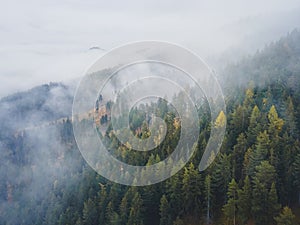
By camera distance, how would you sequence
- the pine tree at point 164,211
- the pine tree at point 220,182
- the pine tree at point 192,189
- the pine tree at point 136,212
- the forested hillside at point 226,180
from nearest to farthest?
the forested hillside at point 226,180
the pine tree at point 220,182
the pine tree at point 192,189
the pine tree at point 164,211
the pine tree at point 136,212

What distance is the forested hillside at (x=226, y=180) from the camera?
219ft

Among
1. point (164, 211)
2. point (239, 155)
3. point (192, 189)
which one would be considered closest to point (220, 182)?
point (192, 189)

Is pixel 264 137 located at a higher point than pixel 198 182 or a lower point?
higher

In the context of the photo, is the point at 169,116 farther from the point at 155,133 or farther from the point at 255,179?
the point at 255,179

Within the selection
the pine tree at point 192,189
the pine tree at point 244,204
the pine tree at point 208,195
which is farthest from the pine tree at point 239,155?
the pine tree at point 244,204

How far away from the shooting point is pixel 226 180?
2837 inches

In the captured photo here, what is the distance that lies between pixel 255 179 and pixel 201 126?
2930 centimetres

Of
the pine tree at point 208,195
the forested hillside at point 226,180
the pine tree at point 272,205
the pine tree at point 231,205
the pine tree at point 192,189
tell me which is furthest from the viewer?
the pine tree at point 192,189

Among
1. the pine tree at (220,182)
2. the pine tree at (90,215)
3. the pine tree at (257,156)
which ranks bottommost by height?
the pine tree at (90,215)

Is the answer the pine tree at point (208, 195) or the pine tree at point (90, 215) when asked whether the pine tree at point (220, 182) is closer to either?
the pine tree at point (208, 195)

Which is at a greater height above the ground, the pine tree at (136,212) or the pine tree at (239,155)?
the pine tree at (239,155)

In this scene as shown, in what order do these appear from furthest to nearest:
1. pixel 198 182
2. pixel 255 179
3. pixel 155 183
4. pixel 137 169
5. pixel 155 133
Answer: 1. pixel 155 133
2. pixel 137 169
3. pixel 155 183
4. pixel 198 182
5. pixel 255 179

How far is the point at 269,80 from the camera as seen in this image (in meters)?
111

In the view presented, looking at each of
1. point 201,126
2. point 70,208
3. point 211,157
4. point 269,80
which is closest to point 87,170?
point 70,208
